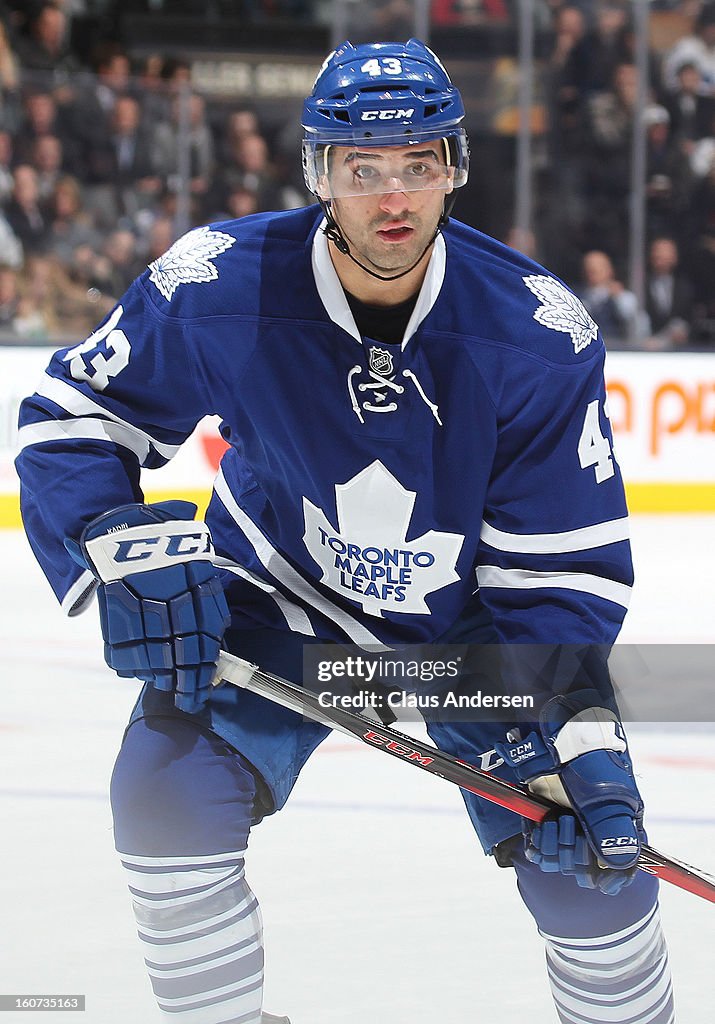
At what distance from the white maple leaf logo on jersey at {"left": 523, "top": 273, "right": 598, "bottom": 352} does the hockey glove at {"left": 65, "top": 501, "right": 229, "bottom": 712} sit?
0.42 metres

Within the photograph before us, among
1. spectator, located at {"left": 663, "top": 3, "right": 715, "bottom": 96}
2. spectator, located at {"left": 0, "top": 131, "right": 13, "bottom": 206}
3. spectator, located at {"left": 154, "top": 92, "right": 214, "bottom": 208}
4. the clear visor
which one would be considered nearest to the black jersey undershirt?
the clear visor

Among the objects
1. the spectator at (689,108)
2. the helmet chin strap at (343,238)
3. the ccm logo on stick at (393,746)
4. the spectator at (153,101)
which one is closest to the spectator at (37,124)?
the spectator at (153,101)

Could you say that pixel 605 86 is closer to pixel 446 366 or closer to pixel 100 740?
pixel 100 740

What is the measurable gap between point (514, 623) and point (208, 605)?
Answer: 1.10 feet

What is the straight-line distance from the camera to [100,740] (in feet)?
9.83

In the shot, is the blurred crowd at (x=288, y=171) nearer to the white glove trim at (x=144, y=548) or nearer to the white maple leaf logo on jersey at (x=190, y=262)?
the white maple leaf logo on jersey at (x=190, y=262)

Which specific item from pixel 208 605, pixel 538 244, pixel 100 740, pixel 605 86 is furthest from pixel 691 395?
pixel 208 605

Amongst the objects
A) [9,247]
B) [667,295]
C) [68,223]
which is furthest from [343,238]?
[667,295]

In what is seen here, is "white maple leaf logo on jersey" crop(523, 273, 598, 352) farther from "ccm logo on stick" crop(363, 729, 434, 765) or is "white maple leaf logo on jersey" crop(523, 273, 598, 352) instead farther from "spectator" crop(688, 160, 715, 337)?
"spectator" crop(688, 160, 715, 337)

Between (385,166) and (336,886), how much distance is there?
1.19 m

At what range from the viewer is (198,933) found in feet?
4.93

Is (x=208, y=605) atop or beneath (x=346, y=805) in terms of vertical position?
atop

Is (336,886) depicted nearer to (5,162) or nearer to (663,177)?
(5,162)

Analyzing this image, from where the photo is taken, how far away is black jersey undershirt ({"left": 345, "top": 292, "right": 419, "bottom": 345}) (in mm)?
1569
